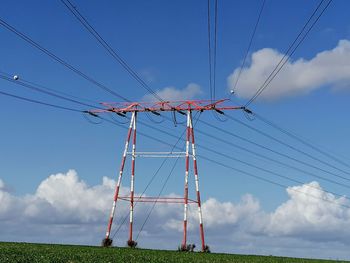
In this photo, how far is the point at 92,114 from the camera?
62969 mm

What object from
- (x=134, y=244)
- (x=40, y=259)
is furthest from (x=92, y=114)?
(x=40, y=259)

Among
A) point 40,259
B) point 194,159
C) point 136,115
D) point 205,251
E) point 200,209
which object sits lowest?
point 40,259

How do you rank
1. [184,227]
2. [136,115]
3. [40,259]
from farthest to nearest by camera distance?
[136,115], [184,227], [40,259]

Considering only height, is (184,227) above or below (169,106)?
below

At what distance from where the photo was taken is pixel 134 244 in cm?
→ 5969

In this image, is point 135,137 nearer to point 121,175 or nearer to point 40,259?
point 121,175

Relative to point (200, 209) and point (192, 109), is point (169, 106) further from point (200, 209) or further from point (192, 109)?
point (200, 209)

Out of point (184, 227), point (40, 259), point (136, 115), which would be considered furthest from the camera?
point (136, 115)

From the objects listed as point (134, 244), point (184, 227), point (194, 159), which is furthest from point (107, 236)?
point (194, 159)

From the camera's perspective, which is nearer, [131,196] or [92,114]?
[131,196]

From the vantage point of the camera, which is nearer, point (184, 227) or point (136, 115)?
point (184, 227)

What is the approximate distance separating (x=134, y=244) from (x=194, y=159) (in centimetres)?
1032

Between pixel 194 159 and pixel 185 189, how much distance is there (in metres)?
3.05

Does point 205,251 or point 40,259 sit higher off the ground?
point 205,251
